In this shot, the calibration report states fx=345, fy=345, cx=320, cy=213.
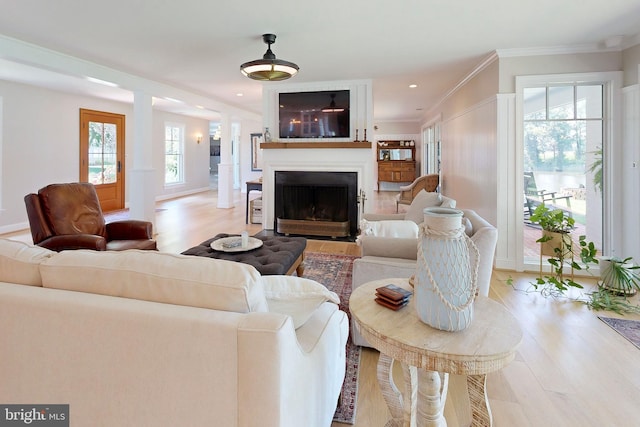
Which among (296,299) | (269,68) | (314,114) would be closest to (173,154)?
(314,114)

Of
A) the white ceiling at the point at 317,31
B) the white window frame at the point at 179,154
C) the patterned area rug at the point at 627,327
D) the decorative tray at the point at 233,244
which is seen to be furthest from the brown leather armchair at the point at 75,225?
the white window frame at the point at 179,154

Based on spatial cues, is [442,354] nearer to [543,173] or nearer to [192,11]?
[192,11]

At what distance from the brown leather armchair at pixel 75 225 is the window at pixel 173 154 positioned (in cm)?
659

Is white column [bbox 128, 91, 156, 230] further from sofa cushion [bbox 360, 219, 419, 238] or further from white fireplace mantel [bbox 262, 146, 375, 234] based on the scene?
sofa cushion [bbox 360, 219, 419, 238]

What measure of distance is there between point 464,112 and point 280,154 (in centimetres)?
292

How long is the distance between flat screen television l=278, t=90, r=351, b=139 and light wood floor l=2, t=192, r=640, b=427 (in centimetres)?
337

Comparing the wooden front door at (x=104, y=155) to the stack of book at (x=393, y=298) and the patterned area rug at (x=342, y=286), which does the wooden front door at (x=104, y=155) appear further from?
the stack of book at (x=393, y=298)

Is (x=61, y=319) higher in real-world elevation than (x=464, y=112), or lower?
lower

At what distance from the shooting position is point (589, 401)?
171cm

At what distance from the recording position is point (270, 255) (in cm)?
265

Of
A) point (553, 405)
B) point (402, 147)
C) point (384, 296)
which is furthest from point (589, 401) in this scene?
point (402, 147)

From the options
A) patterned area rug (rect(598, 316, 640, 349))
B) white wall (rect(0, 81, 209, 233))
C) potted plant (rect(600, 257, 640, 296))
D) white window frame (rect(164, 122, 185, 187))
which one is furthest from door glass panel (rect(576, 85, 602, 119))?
white window frame (rect(164, 122, 185, 187))

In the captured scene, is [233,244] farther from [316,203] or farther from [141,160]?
[141,160]

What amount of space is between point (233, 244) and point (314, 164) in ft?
9.66
